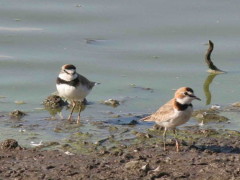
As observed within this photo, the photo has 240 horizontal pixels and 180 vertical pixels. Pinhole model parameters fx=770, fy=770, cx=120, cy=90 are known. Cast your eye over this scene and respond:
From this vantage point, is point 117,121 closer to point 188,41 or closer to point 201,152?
point 201,152

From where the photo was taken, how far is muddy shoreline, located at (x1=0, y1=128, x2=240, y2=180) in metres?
9.50

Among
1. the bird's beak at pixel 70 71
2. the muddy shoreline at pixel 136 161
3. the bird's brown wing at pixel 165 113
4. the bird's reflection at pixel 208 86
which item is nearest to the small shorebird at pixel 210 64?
the bird's reflection at pixel 208 86

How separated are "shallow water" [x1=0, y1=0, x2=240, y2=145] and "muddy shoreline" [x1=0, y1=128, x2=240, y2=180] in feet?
2.88

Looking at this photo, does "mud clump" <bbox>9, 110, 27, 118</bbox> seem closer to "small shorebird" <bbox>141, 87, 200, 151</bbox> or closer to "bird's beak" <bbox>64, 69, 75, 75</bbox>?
"bird's beak" <bbox>64, 69, 75, 75</bbox>

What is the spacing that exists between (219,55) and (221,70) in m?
0.75

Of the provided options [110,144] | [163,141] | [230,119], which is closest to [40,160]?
[110,144]

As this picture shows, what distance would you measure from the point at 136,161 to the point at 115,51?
6.26m

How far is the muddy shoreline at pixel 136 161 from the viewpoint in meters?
9.50

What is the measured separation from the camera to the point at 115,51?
1583 cm

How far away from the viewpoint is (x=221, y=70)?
1509cm

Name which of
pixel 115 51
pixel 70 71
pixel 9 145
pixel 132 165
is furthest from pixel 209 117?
pixel 115 51

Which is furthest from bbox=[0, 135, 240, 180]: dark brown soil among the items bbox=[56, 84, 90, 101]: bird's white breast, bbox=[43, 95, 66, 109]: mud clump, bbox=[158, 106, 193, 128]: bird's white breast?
bbox=[43, 95, 66, 109]: mud clump

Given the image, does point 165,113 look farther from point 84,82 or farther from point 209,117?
point 84,82

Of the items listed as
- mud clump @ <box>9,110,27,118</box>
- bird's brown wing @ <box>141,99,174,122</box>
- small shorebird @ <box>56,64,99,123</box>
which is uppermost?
bird's brown wing @ <box>141,99,174,122</box>
